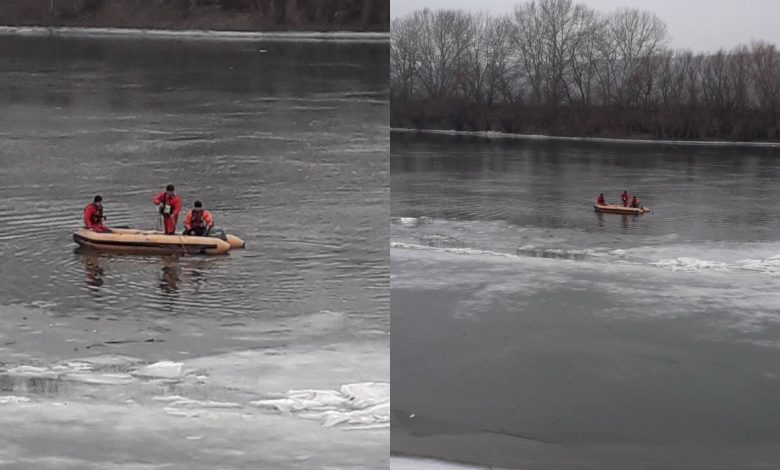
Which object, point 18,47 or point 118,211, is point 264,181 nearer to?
point 118,211

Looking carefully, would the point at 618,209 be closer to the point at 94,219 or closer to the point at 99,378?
the point at 94,219

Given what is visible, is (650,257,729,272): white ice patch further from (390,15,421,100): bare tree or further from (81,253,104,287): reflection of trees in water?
(390,15,421,100): bare tree

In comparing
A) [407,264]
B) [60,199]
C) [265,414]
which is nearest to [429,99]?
[265,414]

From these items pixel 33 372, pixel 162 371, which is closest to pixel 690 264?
pixel 162 371

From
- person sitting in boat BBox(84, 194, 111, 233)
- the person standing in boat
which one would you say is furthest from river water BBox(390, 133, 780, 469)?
person sitting in boat BBox(84, 194, 111, 233)

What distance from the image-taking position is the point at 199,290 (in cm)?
709

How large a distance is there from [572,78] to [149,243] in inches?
134

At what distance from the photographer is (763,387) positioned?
5184mm

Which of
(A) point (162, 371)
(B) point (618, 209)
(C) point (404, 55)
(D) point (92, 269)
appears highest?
(C) point (404, 55)

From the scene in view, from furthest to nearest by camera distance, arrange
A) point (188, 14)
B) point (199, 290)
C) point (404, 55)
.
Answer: point (188, 14) < point (199, 290) < point (404, 55)

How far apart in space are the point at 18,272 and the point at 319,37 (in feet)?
40.3

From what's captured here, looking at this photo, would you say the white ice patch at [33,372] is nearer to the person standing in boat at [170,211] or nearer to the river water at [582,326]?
the river water at [582,326]

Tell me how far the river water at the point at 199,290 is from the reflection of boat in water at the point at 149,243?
0.26ft

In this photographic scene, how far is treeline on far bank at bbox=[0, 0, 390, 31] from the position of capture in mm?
17969
